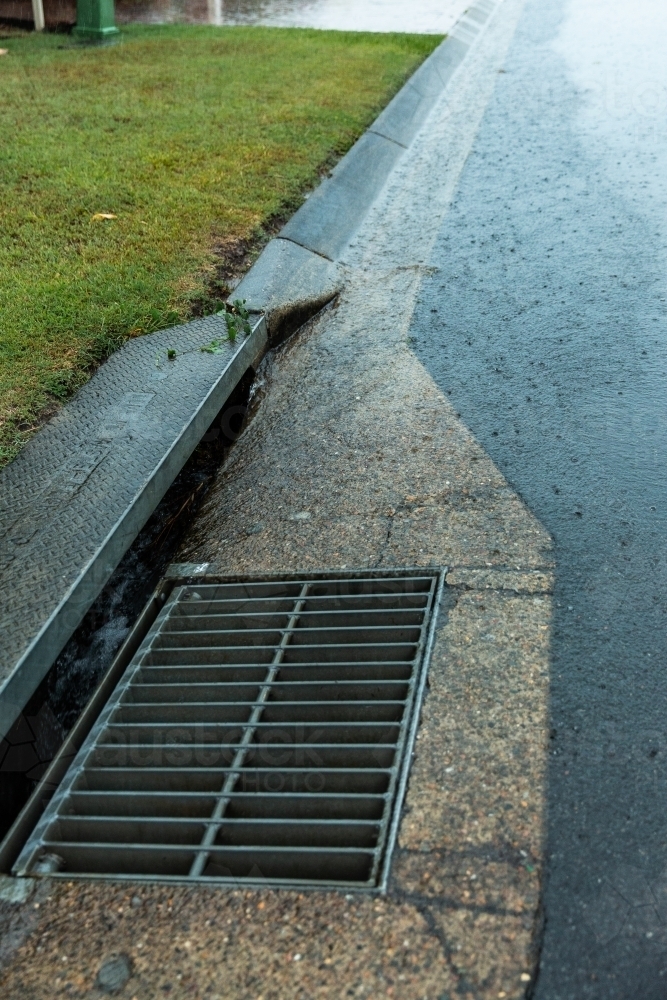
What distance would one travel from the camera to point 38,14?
1059 centimetres

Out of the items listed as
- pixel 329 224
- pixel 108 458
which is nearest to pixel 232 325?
pixel 108 458

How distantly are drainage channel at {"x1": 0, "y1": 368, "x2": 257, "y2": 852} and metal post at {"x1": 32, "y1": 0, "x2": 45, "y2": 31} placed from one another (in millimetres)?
8016

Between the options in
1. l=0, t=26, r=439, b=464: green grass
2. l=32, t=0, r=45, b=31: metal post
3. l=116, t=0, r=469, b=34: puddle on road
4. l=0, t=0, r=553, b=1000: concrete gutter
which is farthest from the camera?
l=116, t=0, r=469, b=34: puddle on road

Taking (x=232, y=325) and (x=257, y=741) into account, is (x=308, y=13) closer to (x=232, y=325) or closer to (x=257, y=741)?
(x=232, y=325)

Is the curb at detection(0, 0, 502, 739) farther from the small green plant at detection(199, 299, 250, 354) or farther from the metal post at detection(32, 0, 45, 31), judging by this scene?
the metal post at detection(32, 0, 45, 31)

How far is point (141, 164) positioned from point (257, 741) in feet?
15.5

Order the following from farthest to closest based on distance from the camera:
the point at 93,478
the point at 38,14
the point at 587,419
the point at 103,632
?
the point at 38,14, the point at 587,419, the point at 93,478, the point at 103,632

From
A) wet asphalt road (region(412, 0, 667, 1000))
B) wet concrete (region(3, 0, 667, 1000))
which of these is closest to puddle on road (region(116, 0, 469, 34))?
wet asphalt road (region(412, 0, 667, 1000))

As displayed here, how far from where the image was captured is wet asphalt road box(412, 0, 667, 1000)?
7.18ft

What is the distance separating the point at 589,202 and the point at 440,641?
4.31 metres

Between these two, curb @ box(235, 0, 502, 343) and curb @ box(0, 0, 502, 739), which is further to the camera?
curb @ box(235, 0, 502, 343)

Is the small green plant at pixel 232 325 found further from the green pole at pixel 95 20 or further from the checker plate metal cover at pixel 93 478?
the green pole at pixel 95 20

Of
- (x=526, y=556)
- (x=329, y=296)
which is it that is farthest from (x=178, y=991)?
(x=329, y=296)

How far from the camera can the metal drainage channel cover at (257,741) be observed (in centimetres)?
239
